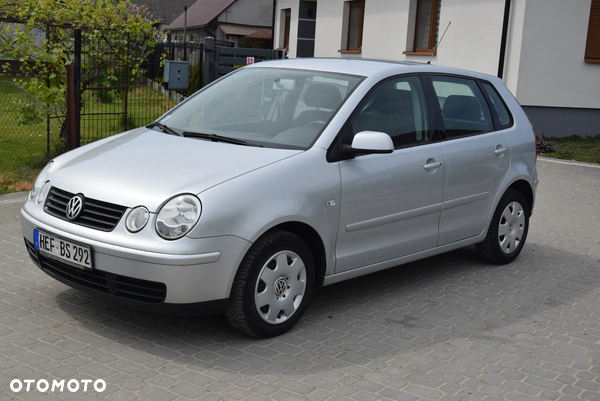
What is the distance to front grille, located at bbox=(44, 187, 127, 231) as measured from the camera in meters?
4.36

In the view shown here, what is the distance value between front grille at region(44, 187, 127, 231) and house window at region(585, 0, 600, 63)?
14504 millimetres

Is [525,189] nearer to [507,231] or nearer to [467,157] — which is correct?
[507,231]

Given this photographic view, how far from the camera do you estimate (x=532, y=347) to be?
489 centimetres

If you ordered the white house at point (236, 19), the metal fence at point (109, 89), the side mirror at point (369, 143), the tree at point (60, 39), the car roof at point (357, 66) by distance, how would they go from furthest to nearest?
the white house at point (236, 19)
the metal fence at point (109, 89)
the tree at point (60, 39)
the car roof at point (357, 66)
the side mirror at point (369, 143)

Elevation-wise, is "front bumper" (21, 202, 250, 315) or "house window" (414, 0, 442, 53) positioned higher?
"house window" (414, 0, 442, 53)

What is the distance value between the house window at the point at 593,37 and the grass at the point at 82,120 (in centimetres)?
983

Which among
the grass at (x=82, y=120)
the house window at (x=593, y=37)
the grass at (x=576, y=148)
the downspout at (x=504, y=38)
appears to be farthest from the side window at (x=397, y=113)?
the house window at (x=593, y=37)

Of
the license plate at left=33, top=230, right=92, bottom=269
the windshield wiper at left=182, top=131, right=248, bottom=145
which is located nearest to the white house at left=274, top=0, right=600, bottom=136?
the windshield wiper at left=182, top=131, right=248, bottom=145

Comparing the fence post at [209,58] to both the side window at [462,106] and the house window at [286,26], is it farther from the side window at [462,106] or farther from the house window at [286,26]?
the house window at [286,26]

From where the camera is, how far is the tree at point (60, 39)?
33.9 feet

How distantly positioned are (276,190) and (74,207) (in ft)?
4.08

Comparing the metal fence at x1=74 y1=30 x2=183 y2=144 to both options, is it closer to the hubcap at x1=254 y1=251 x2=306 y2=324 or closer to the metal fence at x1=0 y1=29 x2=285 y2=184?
the metal fence at x1=0 y1=29 x2=285 y2=184

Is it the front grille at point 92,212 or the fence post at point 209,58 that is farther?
the fence post at point 209,58

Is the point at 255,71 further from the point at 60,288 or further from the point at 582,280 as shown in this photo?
the point at 582,280
